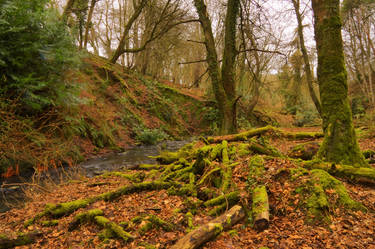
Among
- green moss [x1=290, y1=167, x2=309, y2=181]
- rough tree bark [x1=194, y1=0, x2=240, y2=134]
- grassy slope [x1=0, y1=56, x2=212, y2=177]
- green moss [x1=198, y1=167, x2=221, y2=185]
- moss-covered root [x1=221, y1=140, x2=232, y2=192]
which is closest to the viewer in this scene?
green moss [x1=290, y1=167, x2=309, y2=181]

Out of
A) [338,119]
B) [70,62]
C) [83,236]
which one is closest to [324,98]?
[338,119]

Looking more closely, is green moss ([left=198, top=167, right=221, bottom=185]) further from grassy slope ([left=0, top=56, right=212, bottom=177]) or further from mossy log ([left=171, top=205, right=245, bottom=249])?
grassy slope ([left=0, top=56, right=212, bottom=177])

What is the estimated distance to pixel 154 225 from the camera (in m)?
2.72

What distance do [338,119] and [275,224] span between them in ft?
7.41

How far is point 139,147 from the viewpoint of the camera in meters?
10.5

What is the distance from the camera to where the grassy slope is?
19.0 ft

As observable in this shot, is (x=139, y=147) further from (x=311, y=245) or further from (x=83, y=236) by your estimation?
(x=311, y=245)

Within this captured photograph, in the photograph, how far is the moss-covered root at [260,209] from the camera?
8.16 feet

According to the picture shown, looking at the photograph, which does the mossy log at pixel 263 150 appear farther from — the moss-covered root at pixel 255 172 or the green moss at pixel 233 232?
the green moss at pixel 233 232

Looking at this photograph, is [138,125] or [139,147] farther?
[138,125]

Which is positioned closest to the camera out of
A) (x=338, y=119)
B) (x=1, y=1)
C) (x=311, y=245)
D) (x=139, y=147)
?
(x=311, y=245)

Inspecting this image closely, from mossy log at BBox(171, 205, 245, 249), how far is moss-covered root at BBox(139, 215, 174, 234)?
446mm

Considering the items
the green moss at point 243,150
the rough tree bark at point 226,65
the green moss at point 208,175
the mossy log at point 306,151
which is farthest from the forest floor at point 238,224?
the rough tree bark at point 226,65

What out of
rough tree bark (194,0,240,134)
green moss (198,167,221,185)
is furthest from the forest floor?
rough tree bark (194,0,240,134)
